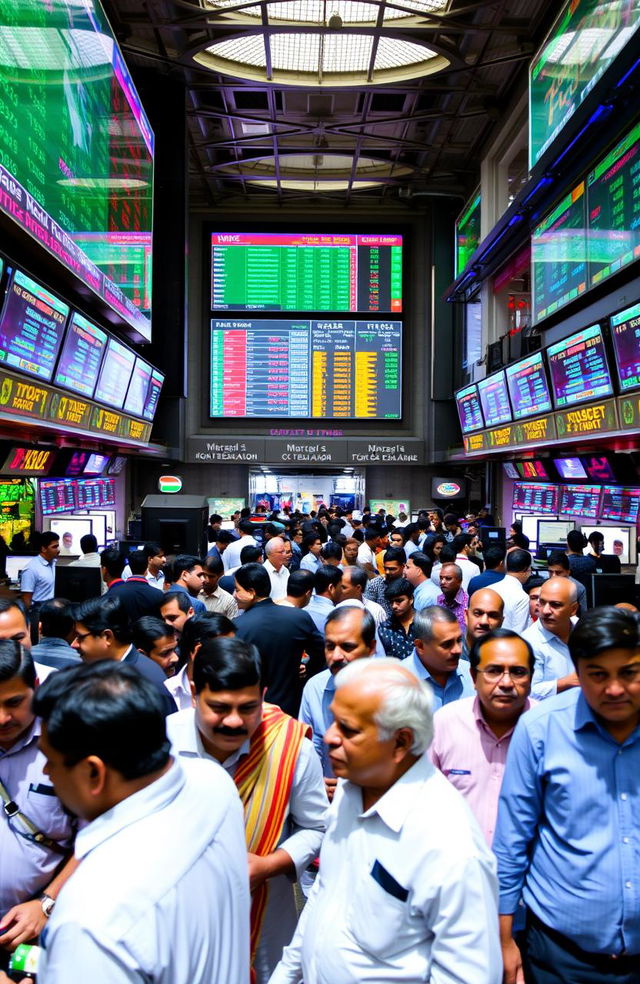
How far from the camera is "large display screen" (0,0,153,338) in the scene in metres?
5.85

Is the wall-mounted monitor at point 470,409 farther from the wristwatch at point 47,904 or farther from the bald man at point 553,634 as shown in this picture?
the wristwatch at point 47,904

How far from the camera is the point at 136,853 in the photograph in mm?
1104

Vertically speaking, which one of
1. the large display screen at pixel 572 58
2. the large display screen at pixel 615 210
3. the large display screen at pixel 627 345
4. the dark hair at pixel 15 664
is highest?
the large display screen at pixel 572 58

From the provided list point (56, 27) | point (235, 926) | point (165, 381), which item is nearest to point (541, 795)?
point (235, 926)

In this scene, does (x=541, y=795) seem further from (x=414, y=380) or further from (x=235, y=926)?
(x=414, y=380)

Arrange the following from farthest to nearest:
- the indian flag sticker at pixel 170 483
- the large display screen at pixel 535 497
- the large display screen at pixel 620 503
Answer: the indian flag sticker at pixel 170 483 → the large display screen at pixel 535 497 → the large display screen at pixel 620 503

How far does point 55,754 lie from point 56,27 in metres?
7.51

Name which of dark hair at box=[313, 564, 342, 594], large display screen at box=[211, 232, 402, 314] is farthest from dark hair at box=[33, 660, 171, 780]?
large display screen at box=[211, 232, 402, 314]

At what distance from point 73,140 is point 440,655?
701cm

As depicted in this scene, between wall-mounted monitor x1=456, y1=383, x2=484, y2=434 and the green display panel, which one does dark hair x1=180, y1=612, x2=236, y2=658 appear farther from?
the green display panel

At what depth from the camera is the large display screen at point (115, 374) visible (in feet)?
29.7

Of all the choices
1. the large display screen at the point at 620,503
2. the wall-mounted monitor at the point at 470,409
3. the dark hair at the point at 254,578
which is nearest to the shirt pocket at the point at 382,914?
the dark hair at the point at 254,578

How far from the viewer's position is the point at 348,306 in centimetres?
1825

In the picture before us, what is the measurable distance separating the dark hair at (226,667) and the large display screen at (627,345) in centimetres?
564
